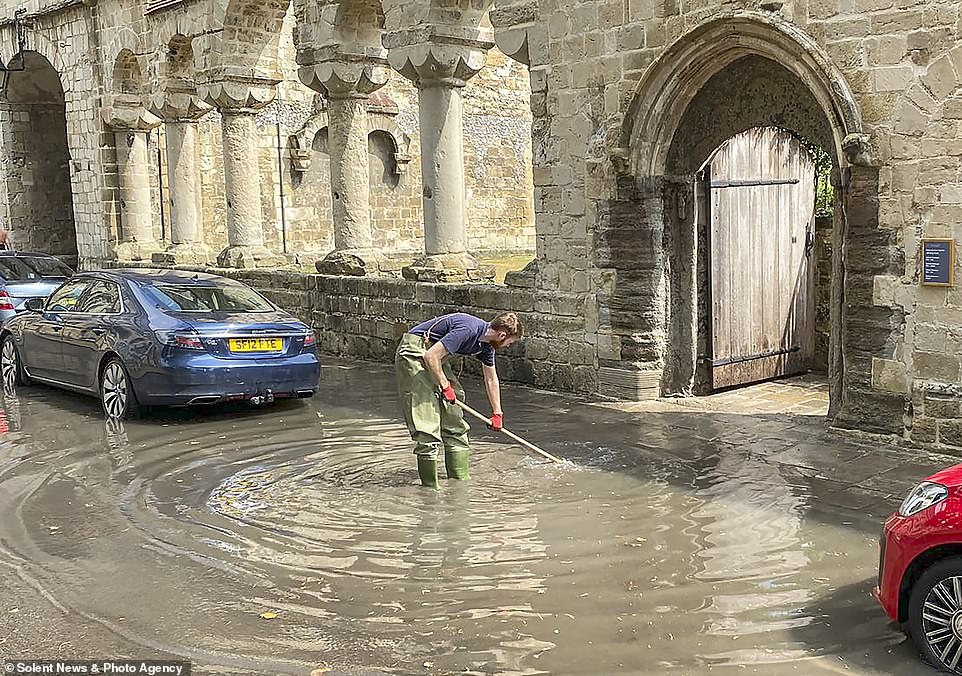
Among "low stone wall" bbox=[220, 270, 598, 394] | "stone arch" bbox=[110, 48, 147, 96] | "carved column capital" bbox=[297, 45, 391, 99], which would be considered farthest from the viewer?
"stone arch" bbox=[110, 48, 147, 96]

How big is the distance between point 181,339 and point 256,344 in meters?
0.68

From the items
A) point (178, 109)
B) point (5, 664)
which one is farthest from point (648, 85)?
point (178, 109)

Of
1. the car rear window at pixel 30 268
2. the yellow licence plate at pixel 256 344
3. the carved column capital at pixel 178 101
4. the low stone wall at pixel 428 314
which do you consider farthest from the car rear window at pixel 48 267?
the yellow licence plate at pixel 256 344

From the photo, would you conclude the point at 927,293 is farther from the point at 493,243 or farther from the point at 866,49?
the point at 493,243

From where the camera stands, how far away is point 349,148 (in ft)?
44.9

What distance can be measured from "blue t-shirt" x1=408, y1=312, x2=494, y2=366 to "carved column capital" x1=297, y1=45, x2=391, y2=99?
7068 millimetres

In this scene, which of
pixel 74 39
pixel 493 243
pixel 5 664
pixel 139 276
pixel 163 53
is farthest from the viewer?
pixel 493 243

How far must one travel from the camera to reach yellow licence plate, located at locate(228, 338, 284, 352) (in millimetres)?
9625

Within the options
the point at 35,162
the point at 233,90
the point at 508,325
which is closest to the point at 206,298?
the point at 508,325

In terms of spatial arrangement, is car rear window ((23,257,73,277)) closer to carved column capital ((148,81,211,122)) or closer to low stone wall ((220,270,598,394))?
low stone wall ((220,270,598,394))

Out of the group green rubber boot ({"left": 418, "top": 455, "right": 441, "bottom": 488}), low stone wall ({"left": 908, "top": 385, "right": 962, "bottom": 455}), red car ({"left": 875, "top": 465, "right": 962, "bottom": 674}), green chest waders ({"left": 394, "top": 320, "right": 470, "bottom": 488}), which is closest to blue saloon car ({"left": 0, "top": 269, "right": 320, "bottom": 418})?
green chest waders ({"left": 394, "top": 320, "right": 470, "bottom": 488})

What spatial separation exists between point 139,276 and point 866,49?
272 inches

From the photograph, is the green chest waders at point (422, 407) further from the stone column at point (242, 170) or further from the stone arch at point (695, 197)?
the stone column at point (242, 170)

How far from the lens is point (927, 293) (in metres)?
7.71
